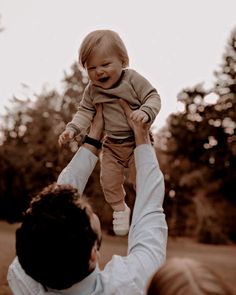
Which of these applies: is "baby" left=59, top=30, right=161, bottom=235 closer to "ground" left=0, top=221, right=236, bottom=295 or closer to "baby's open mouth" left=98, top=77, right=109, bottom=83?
"baby's open mouth" left=98, top=77, right=109, bottom=83

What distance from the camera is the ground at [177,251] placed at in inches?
444

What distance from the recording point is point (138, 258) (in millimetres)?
1482

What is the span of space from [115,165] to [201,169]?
15.9 m

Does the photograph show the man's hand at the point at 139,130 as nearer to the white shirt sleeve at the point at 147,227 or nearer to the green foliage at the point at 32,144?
the white shirt sleeve at the point at 147,227

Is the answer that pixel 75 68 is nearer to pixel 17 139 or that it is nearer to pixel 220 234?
pixel 17 139

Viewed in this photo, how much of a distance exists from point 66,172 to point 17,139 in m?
15.8

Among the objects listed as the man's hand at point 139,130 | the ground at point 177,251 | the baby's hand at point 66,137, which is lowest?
the ground at point 177,251

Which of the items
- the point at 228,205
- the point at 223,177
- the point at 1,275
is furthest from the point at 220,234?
the point at 1,275

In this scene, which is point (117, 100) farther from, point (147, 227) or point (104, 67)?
point (147, 227)

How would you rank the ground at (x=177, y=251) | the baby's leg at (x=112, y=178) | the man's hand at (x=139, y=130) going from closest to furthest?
the man's hand at (x=139, y=130), the baby's leg at (x=112, y=178), the ground at (x=177, y=251)

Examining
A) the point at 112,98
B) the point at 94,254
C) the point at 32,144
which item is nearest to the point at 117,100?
the point at 112,98

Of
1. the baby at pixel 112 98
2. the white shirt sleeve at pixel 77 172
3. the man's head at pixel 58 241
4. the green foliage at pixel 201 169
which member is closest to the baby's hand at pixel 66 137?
the baby at pixel 112 98

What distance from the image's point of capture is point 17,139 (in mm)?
17594

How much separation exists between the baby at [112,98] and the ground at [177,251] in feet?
20.6
